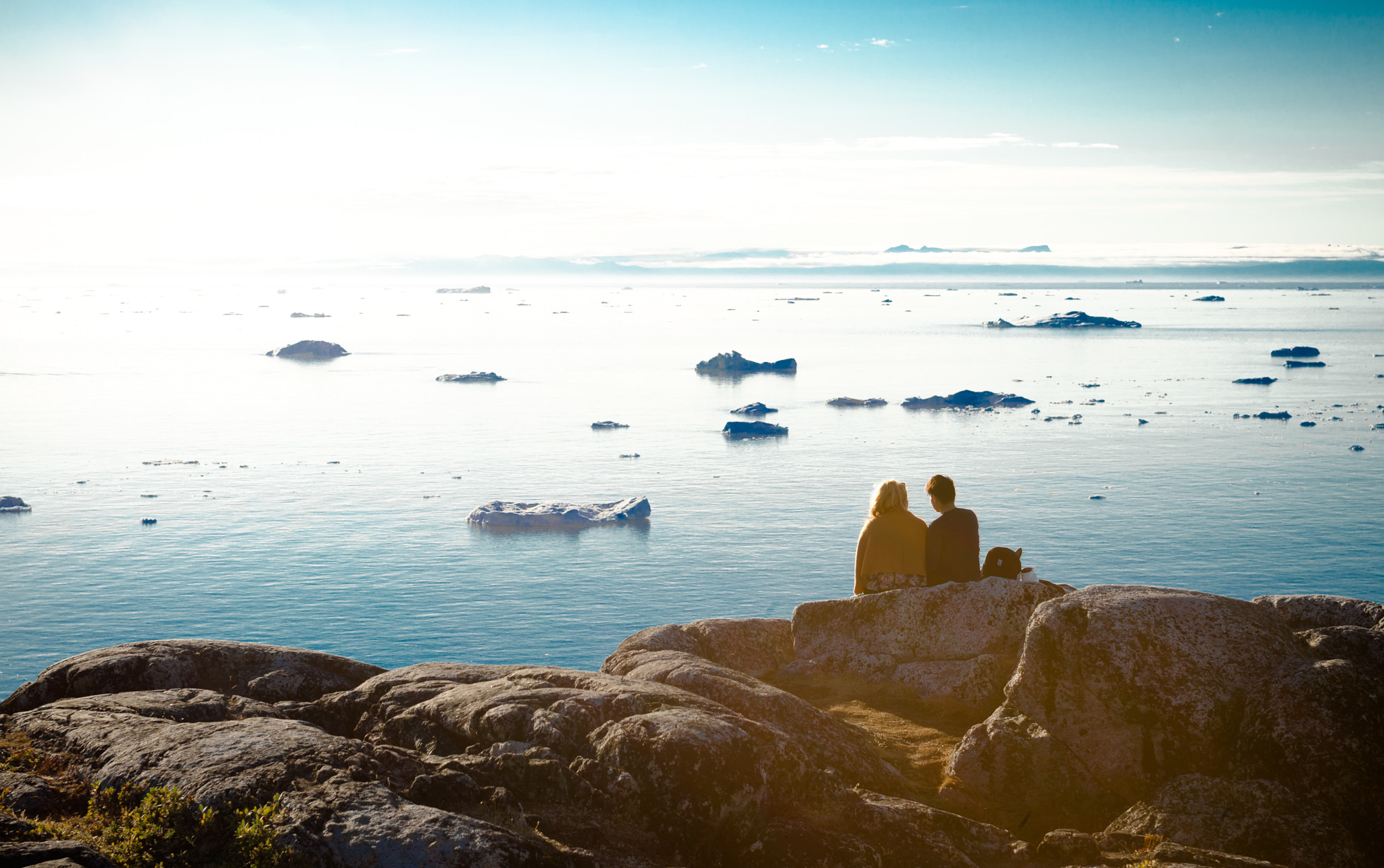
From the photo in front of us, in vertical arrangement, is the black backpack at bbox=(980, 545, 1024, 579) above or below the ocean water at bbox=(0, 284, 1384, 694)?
above

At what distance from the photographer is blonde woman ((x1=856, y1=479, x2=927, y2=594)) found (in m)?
12.3

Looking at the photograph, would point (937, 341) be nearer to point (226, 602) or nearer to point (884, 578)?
point (226, 602)

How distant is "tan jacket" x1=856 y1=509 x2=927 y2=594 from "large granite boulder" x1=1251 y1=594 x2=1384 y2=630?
150 inches

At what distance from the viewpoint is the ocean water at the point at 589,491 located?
37219 mm

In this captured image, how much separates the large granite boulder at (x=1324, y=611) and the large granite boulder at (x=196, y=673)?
9786mm

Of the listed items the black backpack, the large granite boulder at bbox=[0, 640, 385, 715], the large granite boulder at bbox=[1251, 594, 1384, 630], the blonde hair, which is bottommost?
the large granite boulder at bbox=[0, 640, 385, 715]

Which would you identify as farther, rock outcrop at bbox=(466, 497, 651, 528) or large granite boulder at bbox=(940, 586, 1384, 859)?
rock outcrop at bbox=(466, 497, 651, 528)

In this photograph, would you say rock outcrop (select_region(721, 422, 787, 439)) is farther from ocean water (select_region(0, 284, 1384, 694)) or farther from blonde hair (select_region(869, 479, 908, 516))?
blonde hair (select_region(869, 479, 908, 516))

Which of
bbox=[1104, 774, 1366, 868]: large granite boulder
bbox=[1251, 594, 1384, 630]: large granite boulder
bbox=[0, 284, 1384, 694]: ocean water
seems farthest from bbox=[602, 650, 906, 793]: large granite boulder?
bbox=[0, 284, 1384, 694]: ocean water

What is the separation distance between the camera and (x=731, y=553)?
42188 mm

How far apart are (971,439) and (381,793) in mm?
62671

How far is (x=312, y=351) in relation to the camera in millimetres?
124562

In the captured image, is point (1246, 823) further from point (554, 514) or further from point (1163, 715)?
point (554, 514)

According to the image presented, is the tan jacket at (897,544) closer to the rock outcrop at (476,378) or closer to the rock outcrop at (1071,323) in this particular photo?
the rock outcrop at (476,378)
